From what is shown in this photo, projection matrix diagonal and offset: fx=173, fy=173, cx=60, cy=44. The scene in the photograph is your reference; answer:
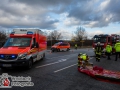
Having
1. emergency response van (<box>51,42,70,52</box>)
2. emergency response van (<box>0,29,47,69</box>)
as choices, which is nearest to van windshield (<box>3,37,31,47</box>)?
emergency response van (<box>0,29,47,69</box>)

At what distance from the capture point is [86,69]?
9.91 meters

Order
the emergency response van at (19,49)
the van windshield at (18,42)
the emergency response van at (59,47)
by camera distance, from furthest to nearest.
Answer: the emergency response van at (59,47)
the van windshield at (18,42)
the emergency response van at (19,49)

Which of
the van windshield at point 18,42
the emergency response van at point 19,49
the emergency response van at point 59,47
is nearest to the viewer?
the emergency response van at point 19,49

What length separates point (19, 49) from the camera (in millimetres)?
10594

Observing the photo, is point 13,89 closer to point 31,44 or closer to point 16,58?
point 16,58

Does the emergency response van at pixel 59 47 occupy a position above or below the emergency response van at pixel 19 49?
below

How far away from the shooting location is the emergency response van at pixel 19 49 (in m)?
9.95

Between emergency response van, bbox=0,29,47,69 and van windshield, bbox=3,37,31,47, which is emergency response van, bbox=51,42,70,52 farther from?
van windshield, bbox=3,37,31,47

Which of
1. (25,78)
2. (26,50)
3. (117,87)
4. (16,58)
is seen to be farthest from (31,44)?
(117,87)

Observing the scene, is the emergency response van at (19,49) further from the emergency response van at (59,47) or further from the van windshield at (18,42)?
the emergency response van at (59,47)

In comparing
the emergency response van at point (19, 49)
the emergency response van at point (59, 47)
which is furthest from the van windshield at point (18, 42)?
the emergency response van at point (59, 47)

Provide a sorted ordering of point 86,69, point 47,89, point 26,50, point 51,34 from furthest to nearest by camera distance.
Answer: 1. point 51,34
2. point 26,50
3. point 86,69
4. point 47,89

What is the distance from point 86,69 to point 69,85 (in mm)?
2903

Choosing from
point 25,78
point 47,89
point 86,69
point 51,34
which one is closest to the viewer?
point 47,89
